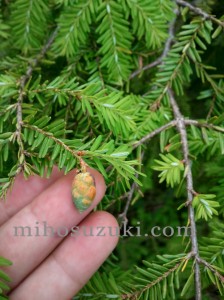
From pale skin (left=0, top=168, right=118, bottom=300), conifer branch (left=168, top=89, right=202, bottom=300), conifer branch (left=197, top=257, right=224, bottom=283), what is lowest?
pale skin (left=0, top=168, right=118, bottom=300)

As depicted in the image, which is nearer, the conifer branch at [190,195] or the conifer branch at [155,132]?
the conifer branch at [190,195]

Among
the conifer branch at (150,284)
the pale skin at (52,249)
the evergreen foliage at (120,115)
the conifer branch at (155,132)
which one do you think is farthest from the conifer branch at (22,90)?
the conifer branch at (150,284)

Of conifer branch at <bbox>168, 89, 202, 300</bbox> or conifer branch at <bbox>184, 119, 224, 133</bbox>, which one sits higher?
conifer branch at <bbox>184, 119, 224, 133</bbox>

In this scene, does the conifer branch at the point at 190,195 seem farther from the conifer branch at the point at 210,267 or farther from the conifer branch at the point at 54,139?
the conifer branch at the point at 54,139

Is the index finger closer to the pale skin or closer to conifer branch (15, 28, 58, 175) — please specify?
the pale skin

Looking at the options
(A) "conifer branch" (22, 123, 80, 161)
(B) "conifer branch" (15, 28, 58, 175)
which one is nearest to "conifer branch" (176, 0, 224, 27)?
(B) "conifer branch" (15, 28, 58, 175)

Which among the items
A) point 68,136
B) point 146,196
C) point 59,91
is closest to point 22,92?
point 59,91

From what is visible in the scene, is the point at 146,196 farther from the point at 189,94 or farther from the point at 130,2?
the point at 130,2
